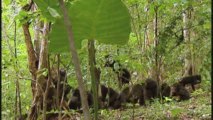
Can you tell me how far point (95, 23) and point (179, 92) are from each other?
274 inches

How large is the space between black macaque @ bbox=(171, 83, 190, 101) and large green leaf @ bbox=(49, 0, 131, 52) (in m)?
6.54

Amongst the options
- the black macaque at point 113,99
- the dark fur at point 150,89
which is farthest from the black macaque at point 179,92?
the black macaque at point 113,99

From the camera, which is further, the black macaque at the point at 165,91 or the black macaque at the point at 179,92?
the black macaque at the point at 165,91

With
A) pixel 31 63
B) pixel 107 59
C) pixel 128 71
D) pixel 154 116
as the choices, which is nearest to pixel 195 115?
→ pixel 154 116

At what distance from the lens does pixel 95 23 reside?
6.22 feet

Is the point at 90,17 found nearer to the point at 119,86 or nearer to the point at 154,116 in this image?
the point at 154,116

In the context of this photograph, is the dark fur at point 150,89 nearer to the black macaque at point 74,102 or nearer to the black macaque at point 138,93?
the black macaque at point 138,93

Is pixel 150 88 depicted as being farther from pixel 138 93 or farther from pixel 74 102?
pixel 74 102

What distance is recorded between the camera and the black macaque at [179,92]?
844 cm

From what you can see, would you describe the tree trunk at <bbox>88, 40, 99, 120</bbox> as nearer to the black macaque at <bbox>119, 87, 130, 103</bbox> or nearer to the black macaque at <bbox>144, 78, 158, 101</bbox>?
the black macaque at <bbox>119, 87, 130, 103</bbox>

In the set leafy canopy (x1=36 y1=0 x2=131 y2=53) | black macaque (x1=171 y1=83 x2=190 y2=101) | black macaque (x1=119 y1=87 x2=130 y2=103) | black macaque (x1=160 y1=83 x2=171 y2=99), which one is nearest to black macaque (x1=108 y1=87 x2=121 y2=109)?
black macaque (x1=119 y1=87 x2=130 y2=103)

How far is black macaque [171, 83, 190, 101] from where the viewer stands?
8.44 m

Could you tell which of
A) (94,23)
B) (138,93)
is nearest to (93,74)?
(94,23)

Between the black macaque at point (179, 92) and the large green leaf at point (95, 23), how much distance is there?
6542 mm
